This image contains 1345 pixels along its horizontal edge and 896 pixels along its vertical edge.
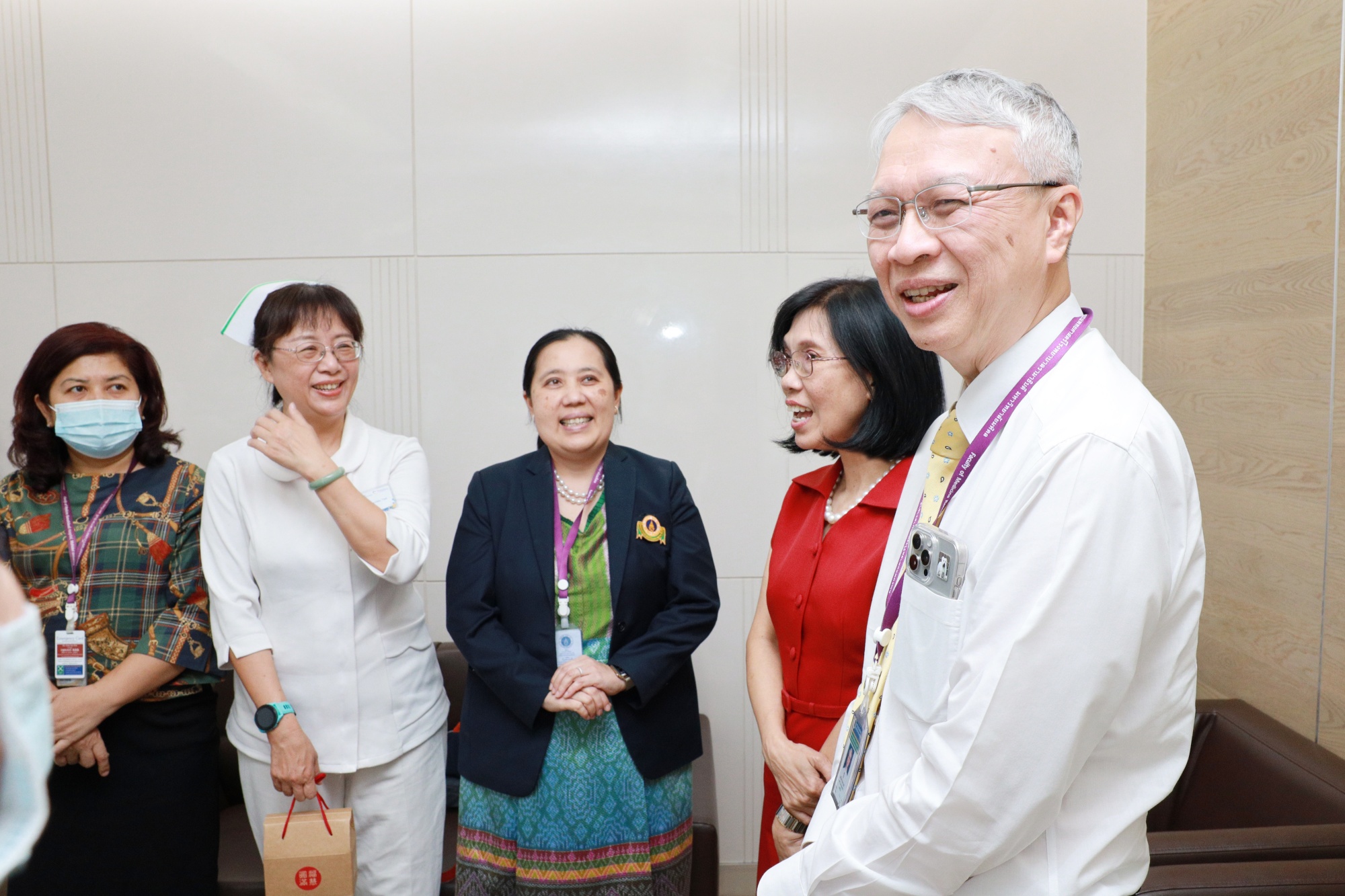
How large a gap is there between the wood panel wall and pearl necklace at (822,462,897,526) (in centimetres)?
140

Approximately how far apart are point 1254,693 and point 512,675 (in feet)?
7.67

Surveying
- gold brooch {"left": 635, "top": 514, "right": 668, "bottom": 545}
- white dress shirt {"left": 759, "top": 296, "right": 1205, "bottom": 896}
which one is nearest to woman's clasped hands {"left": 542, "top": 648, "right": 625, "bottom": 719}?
gold brooch {"left": 635, "top": 514, "right": 668, "bottom": 545}

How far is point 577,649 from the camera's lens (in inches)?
89.0

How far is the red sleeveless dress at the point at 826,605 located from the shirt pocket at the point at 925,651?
52 centimetres

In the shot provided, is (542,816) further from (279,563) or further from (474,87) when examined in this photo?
(474,87)

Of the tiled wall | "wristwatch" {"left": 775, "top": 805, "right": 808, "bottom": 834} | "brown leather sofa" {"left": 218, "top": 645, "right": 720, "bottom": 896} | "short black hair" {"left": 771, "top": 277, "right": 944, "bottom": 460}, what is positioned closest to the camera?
"wristwatch" {"left": 775, "top": 805, "right": 808, "bottom": 834}

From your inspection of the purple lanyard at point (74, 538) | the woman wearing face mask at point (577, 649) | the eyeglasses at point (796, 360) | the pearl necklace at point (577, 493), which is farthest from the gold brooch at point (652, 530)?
the purple lanyard at point (74, 538)

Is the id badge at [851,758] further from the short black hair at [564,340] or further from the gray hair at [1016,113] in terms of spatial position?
the short black hair at [564,340]

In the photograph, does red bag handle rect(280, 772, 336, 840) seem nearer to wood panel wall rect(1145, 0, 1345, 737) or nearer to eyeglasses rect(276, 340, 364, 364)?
eyeglasses rect(276, 340, 364, 364)

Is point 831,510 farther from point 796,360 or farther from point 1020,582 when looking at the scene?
point 1020,582

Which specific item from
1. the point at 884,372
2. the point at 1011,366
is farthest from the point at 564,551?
the point at 1011,366

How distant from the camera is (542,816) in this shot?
2180mm

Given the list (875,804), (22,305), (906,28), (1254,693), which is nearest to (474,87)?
(906,28)

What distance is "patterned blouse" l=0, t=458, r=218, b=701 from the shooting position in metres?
2.33
